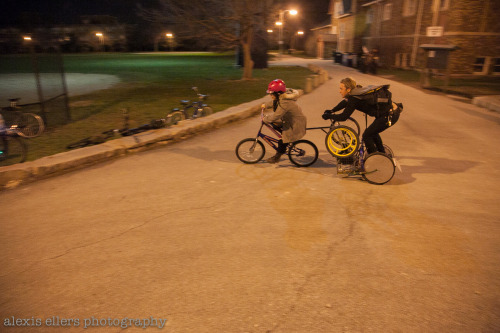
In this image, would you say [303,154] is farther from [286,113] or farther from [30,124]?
[30,124]

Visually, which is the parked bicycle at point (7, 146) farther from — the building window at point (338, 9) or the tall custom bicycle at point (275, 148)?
the building window at point (338, 9)

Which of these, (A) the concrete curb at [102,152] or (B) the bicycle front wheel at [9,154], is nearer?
(A) the concrete curb at [102,152]

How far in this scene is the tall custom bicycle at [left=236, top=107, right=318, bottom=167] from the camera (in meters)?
6.21

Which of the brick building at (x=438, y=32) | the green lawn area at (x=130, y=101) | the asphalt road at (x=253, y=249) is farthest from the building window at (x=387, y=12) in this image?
the asphalt road at (x=253, y=249)

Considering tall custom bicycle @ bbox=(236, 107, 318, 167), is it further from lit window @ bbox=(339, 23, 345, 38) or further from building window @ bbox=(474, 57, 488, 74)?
lit window @ bbox=(339, 23, 345, 38)

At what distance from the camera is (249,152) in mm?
6422

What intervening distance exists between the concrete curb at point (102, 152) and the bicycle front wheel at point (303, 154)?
294cm

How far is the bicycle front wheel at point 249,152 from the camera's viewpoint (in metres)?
6.37

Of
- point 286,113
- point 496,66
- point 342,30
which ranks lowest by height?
point 286,113

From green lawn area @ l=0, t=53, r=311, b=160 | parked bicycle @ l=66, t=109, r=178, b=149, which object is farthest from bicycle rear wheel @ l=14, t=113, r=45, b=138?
parked bicycle @ l=66, t=109, r=178, b=149

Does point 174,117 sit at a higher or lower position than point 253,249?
higher

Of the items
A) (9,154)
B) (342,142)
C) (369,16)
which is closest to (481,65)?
(369,16)

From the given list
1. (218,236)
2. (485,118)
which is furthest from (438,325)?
(485,118)

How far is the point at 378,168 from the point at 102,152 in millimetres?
4824
